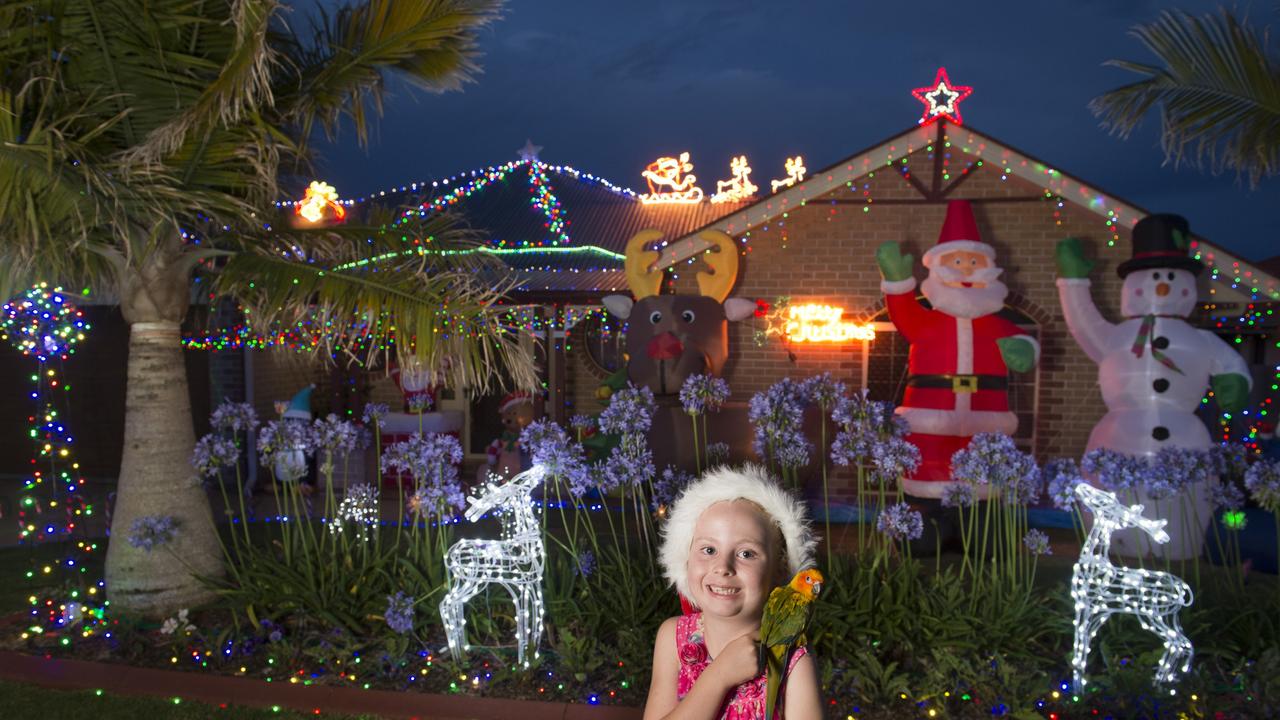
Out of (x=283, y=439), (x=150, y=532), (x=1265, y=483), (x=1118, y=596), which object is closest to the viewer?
(x=1118, y=596)

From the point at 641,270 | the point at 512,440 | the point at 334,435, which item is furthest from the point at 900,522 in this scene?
the point at 512,440

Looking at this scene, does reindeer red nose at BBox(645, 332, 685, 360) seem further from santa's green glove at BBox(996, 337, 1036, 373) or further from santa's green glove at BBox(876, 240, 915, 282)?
santa's green glove at BBox(996, 337, 1036, 373)

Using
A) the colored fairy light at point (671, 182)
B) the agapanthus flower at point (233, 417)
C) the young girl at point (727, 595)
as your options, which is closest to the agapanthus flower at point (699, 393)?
the young girl at point (727, 595)

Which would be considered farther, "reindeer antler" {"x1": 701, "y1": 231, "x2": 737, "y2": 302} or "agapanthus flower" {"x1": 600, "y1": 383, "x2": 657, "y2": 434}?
"reindeer antler" {"x1": 701, "y1": 231, "x2": 737, "y2": 302}

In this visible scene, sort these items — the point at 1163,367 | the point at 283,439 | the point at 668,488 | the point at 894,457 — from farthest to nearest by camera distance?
the point at 1163,367, the point at 283,439, the point at 668,488, the point at 894,457

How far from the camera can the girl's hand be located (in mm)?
1935

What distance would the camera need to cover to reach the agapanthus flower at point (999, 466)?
161 inches

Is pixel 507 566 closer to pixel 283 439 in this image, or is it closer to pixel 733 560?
pixel 283 439

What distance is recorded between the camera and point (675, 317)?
8352mm

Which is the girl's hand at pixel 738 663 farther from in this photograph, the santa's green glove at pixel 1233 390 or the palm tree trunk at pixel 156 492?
the santa's green glove at pixel 1233 390

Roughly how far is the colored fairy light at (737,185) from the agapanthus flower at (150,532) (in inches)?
412

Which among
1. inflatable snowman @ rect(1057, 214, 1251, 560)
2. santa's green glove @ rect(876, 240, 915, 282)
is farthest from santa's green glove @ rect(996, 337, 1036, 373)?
santa's green glove @ rect(876, 240, 915, 282)

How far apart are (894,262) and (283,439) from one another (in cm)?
483

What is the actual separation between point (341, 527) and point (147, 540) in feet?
3.46
